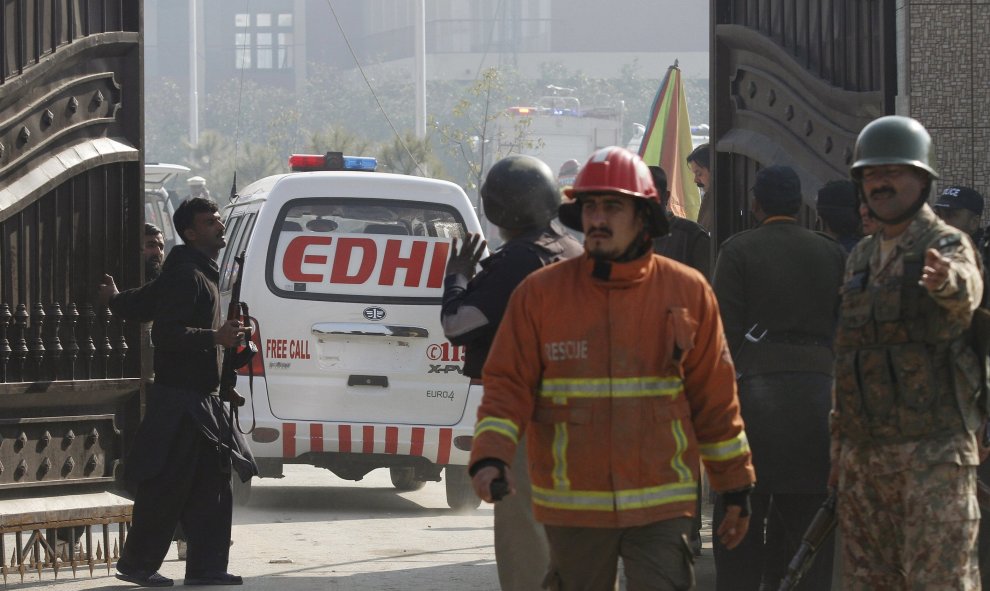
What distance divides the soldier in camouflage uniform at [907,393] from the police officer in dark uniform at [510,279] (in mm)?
1050

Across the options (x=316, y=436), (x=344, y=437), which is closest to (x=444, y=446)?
(x=344, y=437)

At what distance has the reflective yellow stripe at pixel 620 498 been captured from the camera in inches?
174

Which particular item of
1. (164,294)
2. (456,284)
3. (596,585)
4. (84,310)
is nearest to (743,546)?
(456,284)

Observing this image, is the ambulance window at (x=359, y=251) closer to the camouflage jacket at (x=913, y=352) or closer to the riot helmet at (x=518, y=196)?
the riot helmet at (x=518, y=196)

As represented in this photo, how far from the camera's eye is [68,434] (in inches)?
324

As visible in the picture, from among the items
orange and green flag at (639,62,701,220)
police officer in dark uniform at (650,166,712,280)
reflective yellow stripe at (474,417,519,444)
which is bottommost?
reflective yellow stripe at (474,417,519,444)

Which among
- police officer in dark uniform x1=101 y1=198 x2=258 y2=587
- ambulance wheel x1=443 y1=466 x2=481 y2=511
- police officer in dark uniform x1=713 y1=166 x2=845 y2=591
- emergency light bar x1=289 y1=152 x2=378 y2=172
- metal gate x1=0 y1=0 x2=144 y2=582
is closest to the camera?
police officer in dark uniform x1=713 y1=166 x2=845 y2=591

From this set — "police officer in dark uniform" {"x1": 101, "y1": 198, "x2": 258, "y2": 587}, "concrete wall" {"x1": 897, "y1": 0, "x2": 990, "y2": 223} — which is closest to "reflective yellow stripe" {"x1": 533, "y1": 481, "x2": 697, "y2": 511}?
"police officer in dark uniform" {"x1": 101, "y1": 198, "x2": 258, "y2": 587}

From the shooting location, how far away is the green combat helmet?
492 cm

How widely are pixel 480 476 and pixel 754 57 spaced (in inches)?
207

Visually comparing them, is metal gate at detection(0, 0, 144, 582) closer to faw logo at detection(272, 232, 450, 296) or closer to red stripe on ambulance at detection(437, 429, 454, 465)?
faw logo at detection(272, 232, 450, 296)

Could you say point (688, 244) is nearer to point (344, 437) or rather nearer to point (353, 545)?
point (353, 545)

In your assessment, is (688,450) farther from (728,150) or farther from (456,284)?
(728,150)

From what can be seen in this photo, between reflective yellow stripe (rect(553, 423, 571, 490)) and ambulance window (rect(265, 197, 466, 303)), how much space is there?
20.3 feet
